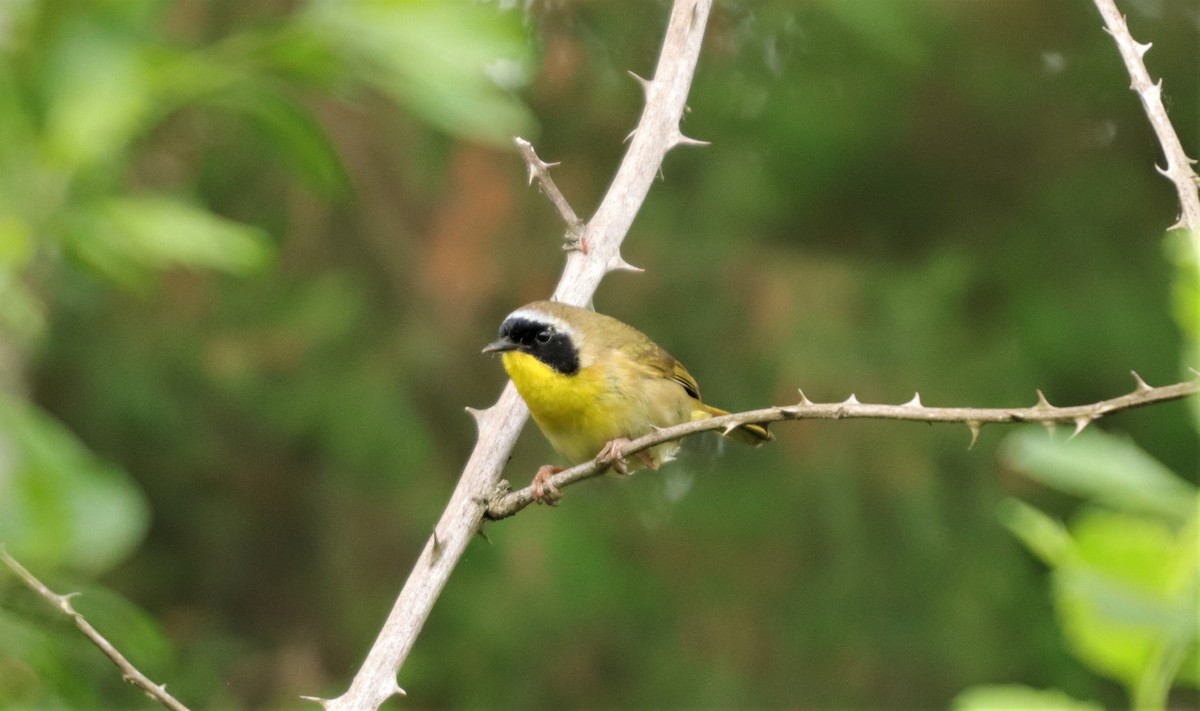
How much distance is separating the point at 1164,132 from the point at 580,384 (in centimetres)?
→ 223

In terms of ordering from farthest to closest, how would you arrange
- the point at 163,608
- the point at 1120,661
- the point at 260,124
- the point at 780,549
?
the point at 163,608 → the point at 780,549 → the point at 260,124 → the point at 1120,661

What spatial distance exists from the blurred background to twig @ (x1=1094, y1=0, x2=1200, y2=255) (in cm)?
358

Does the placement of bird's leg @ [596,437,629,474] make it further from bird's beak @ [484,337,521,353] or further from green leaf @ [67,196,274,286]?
green leaf @ [67,196,274,286]

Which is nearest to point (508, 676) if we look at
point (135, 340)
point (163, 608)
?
point (163, 608)

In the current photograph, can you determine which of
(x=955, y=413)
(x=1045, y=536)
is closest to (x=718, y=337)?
(x=955, y=413)

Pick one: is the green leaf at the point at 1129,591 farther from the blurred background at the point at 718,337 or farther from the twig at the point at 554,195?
the blurred background at the point at 718,337

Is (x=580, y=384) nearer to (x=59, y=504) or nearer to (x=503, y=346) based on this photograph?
(x=503, y=346)

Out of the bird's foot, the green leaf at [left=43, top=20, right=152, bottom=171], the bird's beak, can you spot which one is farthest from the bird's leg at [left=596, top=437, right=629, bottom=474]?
the green leaf at [left=43, top=20, right=152, bottom=171]

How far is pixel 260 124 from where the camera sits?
2.99m

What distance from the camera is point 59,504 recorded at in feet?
8.89

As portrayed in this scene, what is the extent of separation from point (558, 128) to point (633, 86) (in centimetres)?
42

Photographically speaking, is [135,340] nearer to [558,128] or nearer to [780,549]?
[558,128]

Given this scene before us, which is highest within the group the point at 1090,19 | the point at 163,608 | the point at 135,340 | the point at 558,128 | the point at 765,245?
the point at 1090,19

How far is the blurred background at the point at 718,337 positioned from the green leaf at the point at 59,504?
113 inches
